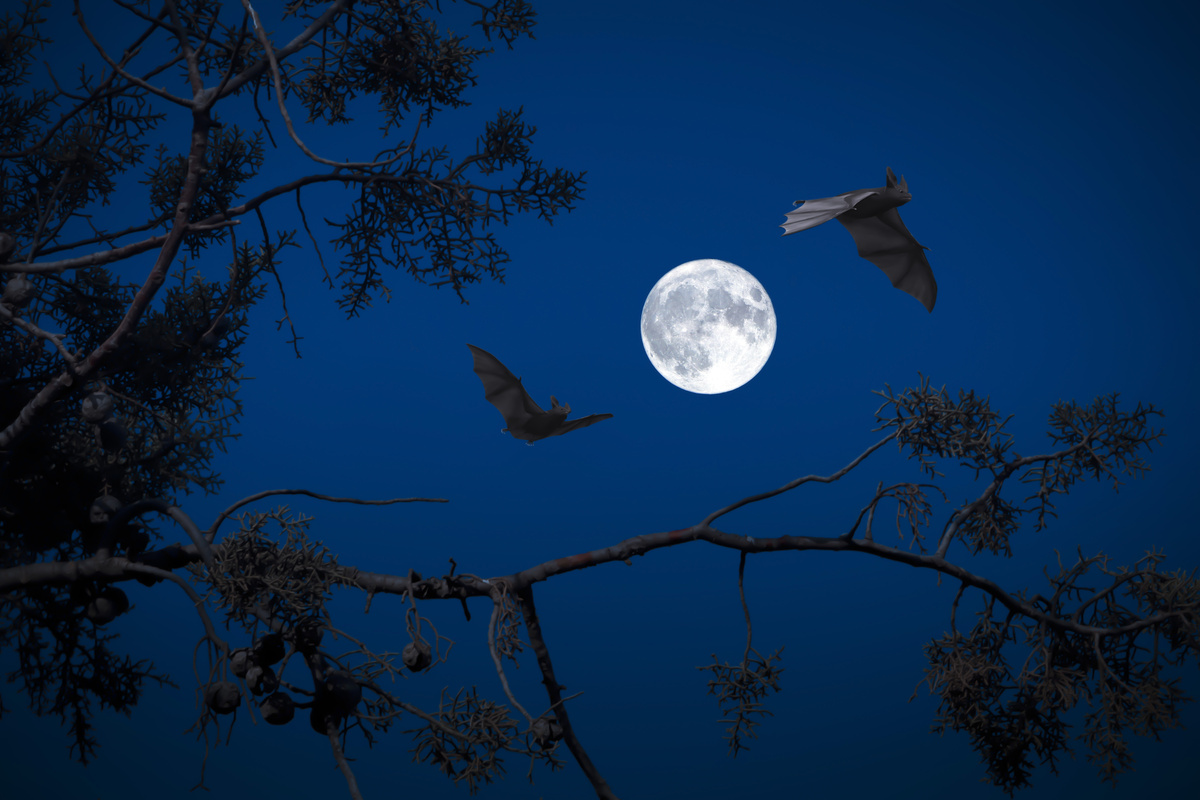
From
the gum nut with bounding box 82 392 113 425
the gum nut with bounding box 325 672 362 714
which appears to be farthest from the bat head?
the gum nut with bounding box 82 392 113 425

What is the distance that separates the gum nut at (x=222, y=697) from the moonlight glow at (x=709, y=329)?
114 inches

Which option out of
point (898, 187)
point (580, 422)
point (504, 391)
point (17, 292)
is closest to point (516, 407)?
point (504, 391)

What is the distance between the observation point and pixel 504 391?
2.86 meters

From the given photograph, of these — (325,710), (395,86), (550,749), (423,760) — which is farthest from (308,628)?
(395,86)

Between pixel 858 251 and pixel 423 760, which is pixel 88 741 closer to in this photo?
pixel 423 760

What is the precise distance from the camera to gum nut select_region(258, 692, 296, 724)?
2105 millimetres

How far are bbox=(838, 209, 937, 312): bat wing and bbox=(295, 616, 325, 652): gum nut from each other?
92.0 inches

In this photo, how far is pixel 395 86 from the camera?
3279 mm

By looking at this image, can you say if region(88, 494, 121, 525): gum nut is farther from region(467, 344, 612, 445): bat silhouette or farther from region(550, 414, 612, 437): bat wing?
region(550, 414, 612, 437): bat wing

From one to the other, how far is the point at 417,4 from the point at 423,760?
9.47 feet

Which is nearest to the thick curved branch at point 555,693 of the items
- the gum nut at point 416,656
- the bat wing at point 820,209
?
the gum nut at point 416,656

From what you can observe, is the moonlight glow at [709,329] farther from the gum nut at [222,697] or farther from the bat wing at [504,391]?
the gum nut at [222,697]

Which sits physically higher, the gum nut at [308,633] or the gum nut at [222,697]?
the gum nut at [308,633]

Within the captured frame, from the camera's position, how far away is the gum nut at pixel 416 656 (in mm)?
2068
